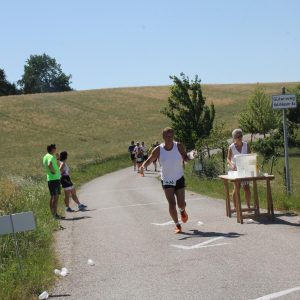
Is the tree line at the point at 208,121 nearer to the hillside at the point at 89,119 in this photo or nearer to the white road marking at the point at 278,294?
the hillside at the point at 89,119

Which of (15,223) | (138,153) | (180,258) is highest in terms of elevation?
(15,223)

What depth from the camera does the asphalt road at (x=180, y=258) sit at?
6.41m

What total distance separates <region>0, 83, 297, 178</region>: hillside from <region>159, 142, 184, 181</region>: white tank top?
28695 millimetres

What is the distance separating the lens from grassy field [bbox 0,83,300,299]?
28.3 ft

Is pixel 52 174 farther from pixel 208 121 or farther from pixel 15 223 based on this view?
pixel 208 121

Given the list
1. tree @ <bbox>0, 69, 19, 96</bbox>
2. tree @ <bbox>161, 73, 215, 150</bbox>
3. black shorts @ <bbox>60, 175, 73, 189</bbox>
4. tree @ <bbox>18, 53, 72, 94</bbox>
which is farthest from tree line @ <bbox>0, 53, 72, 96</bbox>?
black shorts @ <bbox>60, 175, 73, 189</bbox>

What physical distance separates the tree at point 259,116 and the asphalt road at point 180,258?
160ft

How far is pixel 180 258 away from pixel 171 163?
8.08 ft

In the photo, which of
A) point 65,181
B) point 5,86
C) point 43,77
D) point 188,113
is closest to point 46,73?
point 43,77

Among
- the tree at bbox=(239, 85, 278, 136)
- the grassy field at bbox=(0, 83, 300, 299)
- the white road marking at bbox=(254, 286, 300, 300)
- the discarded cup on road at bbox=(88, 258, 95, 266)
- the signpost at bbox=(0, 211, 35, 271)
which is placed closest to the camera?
the white road marking at bbox=(254, 286, 300, 300)

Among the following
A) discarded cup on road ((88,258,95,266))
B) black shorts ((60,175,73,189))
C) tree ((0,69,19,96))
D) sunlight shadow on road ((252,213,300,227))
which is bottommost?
sunlight shadow on road ((252,213,300,227))

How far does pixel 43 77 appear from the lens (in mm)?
160000

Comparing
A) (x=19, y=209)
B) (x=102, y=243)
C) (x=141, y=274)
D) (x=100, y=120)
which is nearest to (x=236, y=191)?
(x=102, y=243)

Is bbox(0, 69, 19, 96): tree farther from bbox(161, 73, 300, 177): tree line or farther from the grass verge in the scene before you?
the grass verge
